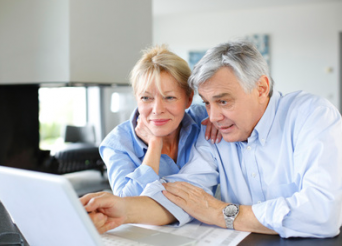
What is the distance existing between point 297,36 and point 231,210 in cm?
680

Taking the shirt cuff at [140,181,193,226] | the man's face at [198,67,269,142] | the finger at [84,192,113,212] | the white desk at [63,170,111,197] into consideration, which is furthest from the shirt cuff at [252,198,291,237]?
the white desk at [63,170,111,197]

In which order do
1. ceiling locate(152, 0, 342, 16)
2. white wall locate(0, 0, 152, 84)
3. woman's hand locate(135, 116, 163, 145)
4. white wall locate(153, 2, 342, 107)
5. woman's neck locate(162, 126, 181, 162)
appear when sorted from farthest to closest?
white wall locate(153, 2, 342, 107), ceiling locate(152, 0, 342, 16), white wall locate(0, 0, 152, 84), woman's neck locate(162, 126, 181, 162), woman's hand locate(135, 116, 163, 145)

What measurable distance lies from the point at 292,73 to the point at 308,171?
21.7 feet

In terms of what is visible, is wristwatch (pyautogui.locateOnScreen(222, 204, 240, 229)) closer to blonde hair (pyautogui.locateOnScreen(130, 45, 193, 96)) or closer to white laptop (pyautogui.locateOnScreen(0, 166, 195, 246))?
white laptop (pyautogui.locateOnScreen(0, 166, 195, 246))

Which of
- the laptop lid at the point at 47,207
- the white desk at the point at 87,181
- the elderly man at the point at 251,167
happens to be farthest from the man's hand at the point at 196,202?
the white desk at the point at 87,181

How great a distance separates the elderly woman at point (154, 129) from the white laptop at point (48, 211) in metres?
0.48

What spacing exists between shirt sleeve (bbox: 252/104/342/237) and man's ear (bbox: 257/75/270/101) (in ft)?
0.70

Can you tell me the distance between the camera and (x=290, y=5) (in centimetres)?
734

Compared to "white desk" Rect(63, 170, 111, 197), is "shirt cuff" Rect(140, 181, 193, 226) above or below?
above

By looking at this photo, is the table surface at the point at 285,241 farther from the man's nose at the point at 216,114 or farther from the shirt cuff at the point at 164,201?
the man's nose at the point at 216,114

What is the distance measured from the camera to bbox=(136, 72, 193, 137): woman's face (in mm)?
1572

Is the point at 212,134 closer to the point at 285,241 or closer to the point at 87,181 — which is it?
the point at 285,241

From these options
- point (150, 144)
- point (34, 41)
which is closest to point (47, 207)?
point (150, 144)

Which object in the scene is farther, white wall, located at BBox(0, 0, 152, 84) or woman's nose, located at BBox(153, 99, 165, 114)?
white wall, located at BBox(0, 0, 152, 84)
